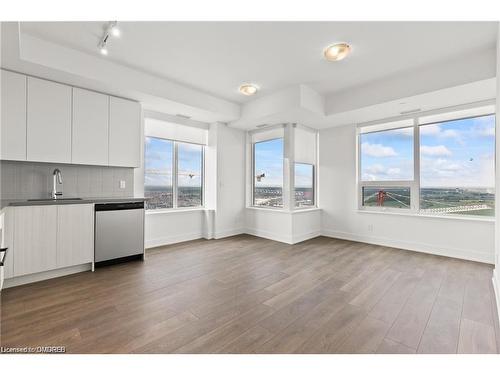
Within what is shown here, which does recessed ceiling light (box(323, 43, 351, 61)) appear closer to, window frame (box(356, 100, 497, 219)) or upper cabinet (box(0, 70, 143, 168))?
window frame (box(356, 100, 497, 219))

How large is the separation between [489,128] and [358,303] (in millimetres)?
3528

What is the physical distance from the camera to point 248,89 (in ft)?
12.6

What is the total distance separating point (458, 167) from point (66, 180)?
596 cm

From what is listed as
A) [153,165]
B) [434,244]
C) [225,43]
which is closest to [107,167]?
[153,165]

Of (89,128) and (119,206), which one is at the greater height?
(89,128)

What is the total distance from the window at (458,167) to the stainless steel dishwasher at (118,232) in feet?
15.4

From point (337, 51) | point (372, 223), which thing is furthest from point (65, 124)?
point (372, 223)

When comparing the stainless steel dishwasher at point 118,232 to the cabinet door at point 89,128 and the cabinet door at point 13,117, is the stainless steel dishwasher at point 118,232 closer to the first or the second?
the cabinet door at point 89,128

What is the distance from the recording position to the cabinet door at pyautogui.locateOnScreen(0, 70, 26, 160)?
8.68 ft

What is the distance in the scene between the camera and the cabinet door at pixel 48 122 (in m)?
2.82

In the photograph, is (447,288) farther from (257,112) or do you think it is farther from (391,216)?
(257,112)

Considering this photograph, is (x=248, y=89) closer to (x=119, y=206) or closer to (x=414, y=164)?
(x=119, y=206)

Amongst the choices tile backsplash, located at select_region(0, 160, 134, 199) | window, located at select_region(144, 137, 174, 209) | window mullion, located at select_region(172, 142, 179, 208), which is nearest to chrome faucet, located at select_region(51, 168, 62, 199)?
tile backsplash, located at select_region(0, 160, 134, 199)

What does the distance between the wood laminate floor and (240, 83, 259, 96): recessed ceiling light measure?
8.84 feet
